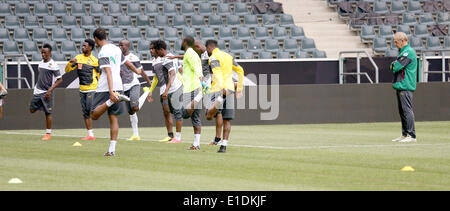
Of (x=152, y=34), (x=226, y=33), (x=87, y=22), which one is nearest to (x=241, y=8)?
(x=226, y=33)

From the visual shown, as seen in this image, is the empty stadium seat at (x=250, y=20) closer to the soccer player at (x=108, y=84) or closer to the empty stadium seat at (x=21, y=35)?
the empty stadium seat at (x=21, y=35)

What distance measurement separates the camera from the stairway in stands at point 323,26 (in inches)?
1209

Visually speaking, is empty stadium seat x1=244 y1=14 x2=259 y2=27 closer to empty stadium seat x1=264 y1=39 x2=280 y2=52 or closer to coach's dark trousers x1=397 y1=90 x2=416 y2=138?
empty stadium seat x1=264 y1=39 x2=280 y2=52

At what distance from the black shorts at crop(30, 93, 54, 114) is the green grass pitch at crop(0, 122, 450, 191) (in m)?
0.71

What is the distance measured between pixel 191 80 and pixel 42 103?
176 inches

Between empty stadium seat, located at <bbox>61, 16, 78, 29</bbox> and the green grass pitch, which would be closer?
the green grass pitch

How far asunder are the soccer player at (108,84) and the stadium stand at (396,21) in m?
17.5

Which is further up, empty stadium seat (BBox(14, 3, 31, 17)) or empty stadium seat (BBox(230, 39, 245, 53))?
empty stadium seat (BBox(14, 3, 31, 17))

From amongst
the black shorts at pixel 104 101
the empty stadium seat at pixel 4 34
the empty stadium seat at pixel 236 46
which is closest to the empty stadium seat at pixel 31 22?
the empty stadium seat at pixel 4 34

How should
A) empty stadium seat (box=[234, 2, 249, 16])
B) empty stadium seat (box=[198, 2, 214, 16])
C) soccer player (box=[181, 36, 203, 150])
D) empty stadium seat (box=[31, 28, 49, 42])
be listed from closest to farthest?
soccer player (box=[181, 36, 203, 150]) < empty stadium seat (box=[31, 28, 49, 42]) < empty stadium seat (box=[198, 2, 214, 16]) < empty stadium seat (box=[234, 2, 249, 16])

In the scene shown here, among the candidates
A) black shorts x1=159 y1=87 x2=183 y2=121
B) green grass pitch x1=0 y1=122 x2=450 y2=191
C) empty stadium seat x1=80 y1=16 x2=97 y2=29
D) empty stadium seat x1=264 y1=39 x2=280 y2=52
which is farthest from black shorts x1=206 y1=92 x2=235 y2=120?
empty stadium seat x1=264 y1=39 x2=280 y2=52

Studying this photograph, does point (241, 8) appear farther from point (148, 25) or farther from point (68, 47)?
point (68, 47)

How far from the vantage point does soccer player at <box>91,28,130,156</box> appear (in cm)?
1345
